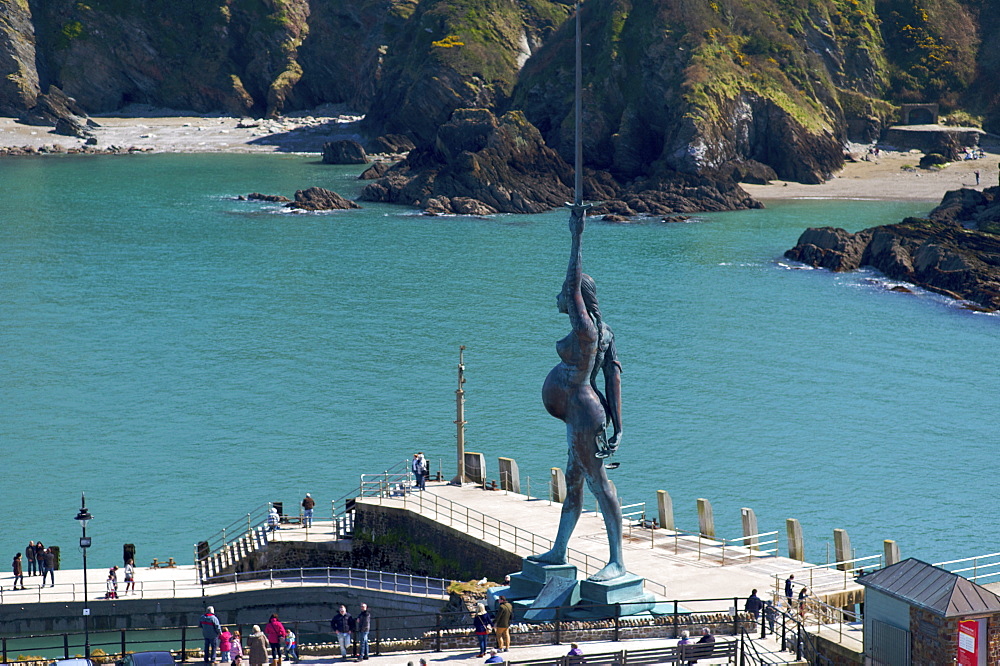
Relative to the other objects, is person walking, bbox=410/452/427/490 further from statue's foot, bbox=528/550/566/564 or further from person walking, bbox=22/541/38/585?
statue's foot, bbox=528/550/566/564

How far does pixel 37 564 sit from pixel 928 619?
26.5 metres

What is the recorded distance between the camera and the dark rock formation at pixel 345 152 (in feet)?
607

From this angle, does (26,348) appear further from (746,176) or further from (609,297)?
(746,176)

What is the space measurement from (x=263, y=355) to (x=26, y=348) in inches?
517

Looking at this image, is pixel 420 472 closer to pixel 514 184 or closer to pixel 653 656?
pixel 653 656

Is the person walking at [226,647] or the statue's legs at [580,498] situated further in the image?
the statue's legs at [580,498]

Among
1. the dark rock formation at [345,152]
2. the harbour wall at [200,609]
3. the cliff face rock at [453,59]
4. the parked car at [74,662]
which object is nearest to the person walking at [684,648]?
the parked car at [74,662]

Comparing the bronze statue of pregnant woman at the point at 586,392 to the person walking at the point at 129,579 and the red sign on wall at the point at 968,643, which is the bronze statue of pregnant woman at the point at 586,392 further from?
the person walking at the point at 129,579

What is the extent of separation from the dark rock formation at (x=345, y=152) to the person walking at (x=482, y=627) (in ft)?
516

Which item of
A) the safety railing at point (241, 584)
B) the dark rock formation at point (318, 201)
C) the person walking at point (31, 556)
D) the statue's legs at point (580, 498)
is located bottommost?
the safety railing at point (241, 584)

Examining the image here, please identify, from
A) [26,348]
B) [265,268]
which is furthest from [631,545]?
[265,268]

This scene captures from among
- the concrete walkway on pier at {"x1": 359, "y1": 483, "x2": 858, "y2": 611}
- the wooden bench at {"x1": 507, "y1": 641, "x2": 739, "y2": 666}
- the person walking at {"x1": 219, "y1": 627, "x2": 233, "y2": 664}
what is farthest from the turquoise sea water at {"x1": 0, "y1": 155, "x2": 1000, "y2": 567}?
the wooden bench at {"x1": 507, "y1": 641, "x2": 739, "y2": 666}

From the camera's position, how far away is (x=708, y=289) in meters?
103

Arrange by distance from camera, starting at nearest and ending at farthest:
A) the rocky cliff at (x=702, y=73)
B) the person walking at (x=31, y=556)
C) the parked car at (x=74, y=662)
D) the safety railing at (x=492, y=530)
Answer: the parked car at (x=74, y=662) → the safety railing at (x=492, y=530) → the person walking at (x=31, y=556) → the rocky cliff at (x=702, y=73)
